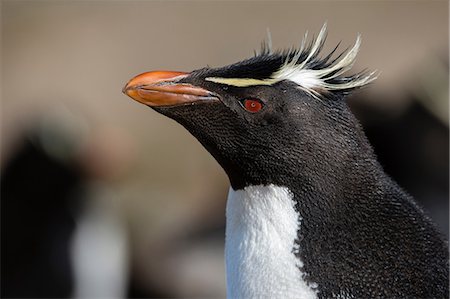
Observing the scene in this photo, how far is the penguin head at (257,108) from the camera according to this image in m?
2.04

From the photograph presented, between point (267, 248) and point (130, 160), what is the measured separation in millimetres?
5731

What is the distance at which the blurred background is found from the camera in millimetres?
6773

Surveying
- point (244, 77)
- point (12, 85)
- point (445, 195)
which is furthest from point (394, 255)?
point (12, 85)

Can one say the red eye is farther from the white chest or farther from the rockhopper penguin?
the white chest

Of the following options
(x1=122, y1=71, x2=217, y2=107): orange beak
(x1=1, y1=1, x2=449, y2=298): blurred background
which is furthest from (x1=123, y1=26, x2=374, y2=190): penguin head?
(x1=1, y1=1, x2=449, y2=298): blurred background

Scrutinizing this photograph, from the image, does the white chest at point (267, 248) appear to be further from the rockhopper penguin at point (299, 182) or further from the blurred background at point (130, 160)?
the blurred background at point (130, 160)

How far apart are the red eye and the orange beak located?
0.07m

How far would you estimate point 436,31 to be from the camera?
39.3 ft

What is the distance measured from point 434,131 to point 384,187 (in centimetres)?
502

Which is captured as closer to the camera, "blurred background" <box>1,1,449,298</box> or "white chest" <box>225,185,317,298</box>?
"white chest" <box>225,185,317,298</box>

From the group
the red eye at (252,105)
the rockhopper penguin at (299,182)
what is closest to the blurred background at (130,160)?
the rockhopper penguin at (299,182)

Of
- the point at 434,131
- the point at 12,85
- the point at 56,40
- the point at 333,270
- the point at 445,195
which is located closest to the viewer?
the point at 333,270

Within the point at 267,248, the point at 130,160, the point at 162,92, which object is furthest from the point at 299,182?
the point at 130,160

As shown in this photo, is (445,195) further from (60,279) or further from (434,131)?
(60,279)
